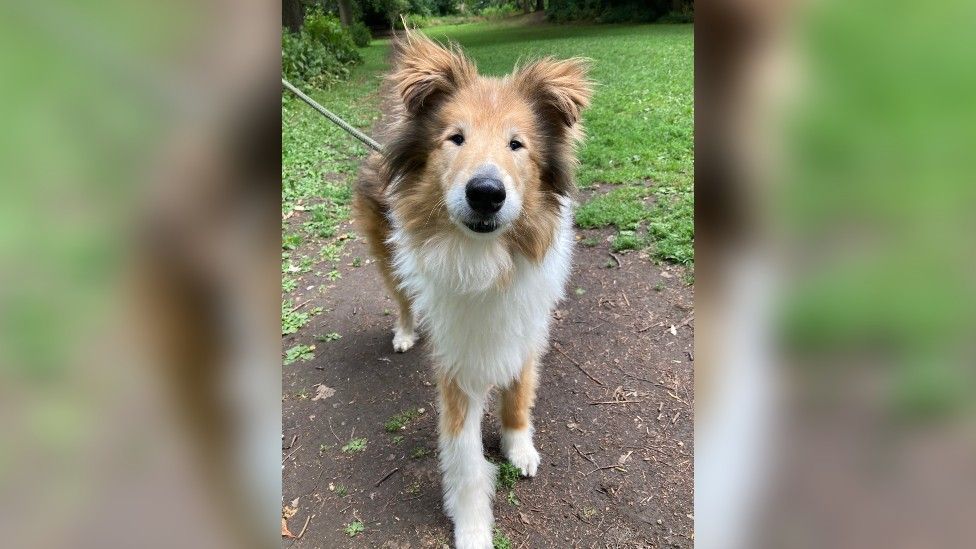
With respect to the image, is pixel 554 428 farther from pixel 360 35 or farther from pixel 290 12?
pixel 360 35

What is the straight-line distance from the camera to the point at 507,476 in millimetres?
3227

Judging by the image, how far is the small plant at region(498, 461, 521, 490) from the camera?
321 centimetres

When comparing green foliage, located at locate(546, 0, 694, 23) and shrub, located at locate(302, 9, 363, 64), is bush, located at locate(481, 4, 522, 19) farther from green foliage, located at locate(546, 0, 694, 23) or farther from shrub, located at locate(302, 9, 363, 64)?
shrub, located at locate(302, 9, 363, 64)

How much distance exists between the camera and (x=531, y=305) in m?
2.95

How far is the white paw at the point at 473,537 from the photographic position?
2.86 metres

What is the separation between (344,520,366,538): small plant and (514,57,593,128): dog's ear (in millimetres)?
2529

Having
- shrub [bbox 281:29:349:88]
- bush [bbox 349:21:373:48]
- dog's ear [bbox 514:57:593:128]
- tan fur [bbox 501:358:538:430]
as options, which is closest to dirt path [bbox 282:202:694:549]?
tan fur [bbox 501:358:538:430]

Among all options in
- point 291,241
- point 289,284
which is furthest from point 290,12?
point 289,284

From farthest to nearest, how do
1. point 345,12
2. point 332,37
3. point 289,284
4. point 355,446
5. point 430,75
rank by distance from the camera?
point 345,12, point 332,37, point 289,284, point 355,446, point 430,75

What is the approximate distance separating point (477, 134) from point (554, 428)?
216 centimetres
